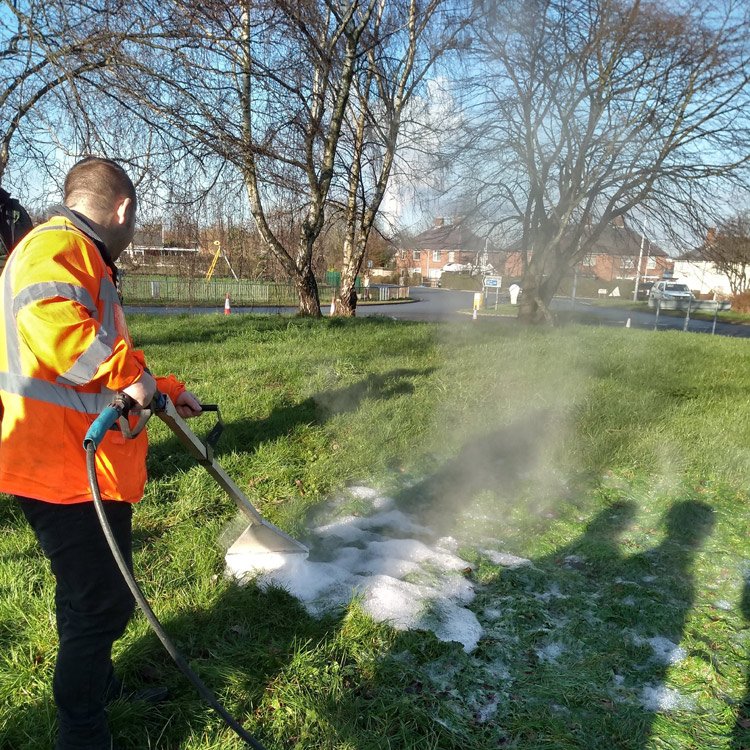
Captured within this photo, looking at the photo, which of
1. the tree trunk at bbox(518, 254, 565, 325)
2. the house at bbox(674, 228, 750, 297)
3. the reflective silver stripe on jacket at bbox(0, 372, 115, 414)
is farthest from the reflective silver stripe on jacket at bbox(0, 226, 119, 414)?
the house at bbox(674, 228, 750, 297)

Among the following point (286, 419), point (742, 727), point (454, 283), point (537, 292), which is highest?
point (454, 283)

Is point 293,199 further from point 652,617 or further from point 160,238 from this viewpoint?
point 652,617

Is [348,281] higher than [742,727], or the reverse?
[348,281]

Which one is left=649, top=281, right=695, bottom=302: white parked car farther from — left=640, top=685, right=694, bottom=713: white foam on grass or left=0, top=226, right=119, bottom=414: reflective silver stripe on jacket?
left=0, top=226, right=119, bottom=414: reflective silver stripe on jacket

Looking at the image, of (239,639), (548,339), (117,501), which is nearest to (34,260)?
(117,501)

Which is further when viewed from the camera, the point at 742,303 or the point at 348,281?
the point at 742,303

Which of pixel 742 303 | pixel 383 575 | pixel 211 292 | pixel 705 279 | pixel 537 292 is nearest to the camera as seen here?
pixel 383 575

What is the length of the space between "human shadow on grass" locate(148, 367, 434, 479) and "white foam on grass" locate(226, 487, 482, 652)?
1.13 meters

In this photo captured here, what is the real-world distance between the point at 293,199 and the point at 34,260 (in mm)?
8649

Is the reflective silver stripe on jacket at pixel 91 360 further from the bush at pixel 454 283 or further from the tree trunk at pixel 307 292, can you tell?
the bush at pixel 454 283

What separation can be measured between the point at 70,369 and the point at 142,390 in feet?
0.59

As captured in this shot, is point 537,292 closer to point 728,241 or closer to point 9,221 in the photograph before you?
point 728,241

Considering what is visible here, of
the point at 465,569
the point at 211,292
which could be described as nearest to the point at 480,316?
the point at 211,292

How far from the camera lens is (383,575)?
266 centimetres
